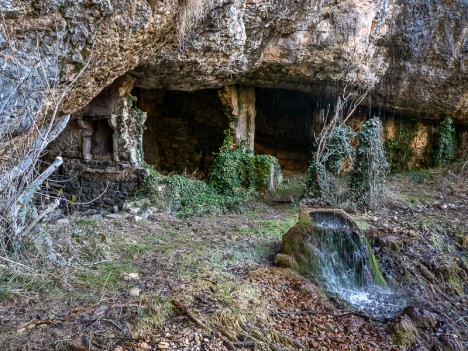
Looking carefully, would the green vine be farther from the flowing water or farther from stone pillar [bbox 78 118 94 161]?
stone pillar [bbox 78 118 94 161]

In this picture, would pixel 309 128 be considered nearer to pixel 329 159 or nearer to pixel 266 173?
pixel 266 173

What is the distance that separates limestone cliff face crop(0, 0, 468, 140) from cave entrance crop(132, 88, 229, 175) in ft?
4.29

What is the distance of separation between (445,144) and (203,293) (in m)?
9.31

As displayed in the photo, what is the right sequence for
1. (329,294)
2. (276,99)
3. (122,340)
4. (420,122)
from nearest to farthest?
(122,340), (329,294), (420,122), (276,99)

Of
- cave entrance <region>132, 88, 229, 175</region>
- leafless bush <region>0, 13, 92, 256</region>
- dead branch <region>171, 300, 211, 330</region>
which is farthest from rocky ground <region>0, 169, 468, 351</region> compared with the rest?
cave entrance <region>132, 88, 229, 175</region>

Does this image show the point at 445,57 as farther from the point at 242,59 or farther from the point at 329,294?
the point at 329,294

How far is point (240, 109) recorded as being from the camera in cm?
1053

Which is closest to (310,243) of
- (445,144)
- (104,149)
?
(104,149)

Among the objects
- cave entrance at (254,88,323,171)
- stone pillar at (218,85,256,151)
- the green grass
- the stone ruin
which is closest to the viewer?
the green grass

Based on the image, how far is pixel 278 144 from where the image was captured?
44.3ft

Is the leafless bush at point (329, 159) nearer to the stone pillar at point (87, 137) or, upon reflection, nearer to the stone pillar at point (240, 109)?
the stone pillar at point (240, 109)

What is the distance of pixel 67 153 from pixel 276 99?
627 cm

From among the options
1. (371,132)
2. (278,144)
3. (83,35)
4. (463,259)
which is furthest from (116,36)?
(278,144)

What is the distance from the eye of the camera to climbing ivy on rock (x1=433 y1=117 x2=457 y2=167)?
11.0m
